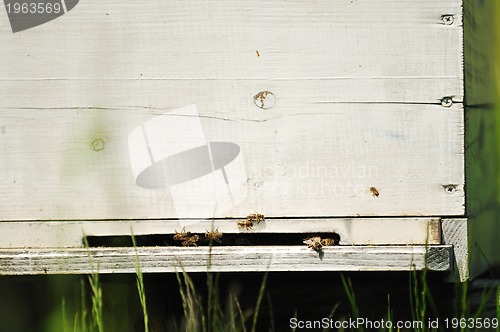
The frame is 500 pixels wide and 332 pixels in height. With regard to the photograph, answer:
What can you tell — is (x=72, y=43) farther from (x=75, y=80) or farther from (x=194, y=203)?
(x=194, y=203)

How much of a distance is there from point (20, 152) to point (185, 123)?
1.56 feet

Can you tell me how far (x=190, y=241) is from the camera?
2.05 metres

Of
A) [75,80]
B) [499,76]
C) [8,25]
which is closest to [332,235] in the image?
[75,80]

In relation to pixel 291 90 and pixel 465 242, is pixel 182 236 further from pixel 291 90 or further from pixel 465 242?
pixel 465 242

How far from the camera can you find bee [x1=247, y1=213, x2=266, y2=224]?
2.04 m

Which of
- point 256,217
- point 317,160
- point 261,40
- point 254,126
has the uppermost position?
point 261,40

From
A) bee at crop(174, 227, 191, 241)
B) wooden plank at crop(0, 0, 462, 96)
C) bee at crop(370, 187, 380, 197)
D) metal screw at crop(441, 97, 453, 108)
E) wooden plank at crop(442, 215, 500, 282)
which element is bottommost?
wooden plank at crop(442, 215, 500, 282)

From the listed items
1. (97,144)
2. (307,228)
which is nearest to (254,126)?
(307,228)

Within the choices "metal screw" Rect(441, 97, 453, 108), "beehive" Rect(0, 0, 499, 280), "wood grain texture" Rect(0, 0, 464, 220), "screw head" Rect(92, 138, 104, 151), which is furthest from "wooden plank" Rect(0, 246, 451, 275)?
"metal screw" Rect(441, 97, 453, 108)

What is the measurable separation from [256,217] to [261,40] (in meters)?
0.49

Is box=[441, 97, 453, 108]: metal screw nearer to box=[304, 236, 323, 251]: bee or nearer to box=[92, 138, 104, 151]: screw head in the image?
box=[304, 236, 323, 251]: bee

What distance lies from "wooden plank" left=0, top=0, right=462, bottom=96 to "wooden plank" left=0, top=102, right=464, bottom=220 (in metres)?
0.10

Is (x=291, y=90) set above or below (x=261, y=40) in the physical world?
below

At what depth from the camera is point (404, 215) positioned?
6.71ft
